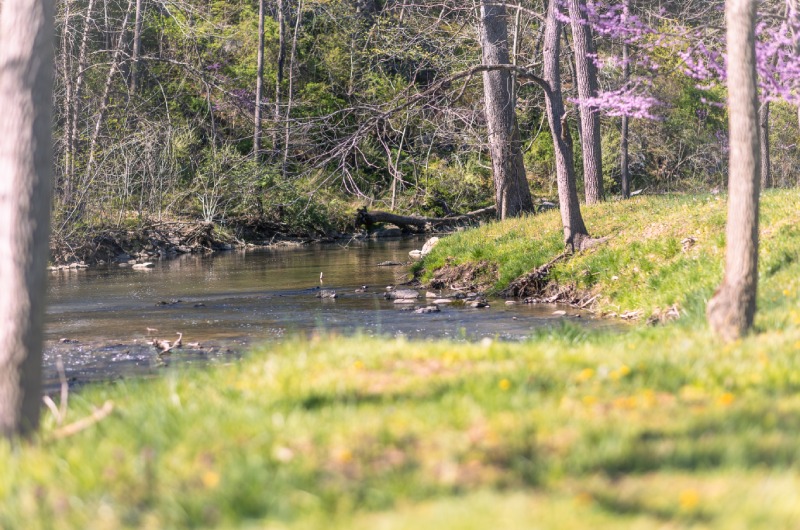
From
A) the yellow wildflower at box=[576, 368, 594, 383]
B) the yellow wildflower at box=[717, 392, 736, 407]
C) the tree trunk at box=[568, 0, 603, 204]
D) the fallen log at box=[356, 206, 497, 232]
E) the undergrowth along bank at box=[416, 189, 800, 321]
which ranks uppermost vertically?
the tree trunk at box=[568, 0, 603, 204]

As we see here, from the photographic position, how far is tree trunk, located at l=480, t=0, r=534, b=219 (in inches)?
853

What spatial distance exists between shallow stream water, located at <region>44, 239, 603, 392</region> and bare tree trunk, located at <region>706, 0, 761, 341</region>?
92.1 inches

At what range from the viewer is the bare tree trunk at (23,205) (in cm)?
543

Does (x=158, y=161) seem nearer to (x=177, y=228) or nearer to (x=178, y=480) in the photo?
(x=177, y=228)

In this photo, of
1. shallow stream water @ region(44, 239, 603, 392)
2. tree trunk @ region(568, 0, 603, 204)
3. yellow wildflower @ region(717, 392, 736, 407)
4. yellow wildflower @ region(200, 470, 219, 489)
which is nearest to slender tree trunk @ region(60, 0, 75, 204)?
shallow stream water @ region(44, 239, 603, 392)

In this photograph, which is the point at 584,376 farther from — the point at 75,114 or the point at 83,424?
the point at 75,114

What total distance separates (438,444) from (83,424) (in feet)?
7.67

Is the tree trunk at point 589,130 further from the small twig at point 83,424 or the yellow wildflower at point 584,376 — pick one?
the small twig at point 83,424

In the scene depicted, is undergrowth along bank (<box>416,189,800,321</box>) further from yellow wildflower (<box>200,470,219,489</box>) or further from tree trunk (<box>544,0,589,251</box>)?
yellow wildflower (<box>200,470,219,489</box>)

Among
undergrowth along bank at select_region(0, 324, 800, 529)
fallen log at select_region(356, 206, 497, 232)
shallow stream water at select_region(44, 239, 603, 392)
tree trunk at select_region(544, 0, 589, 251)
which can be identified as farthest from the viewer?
fallen log at select_region(356, 206, 497, 232)

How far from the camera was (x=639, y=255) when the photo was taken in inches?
578

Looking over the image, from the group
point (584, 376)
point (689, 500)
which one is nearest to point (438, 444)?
point (689, 500)

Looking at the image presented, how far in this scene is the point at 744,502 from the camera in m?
3.84

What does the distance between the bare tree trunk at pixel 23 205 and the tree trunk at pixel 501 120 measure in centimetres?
1543
